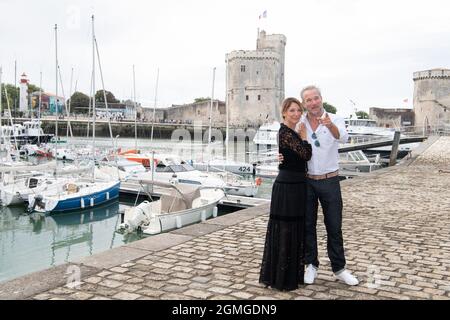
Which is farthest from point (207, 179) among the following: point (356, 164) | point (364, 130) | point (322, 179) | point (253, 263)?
point (364, 130)

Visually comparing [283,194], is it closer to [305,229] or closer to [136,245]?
[305,229]

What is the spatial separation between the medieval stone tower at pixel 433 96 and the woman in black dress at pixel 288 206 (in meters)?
61.9

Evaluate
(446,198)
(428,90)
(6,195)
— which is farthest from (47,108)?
(446,198)

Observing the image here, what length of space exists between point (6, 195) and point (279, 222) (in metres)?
16.8

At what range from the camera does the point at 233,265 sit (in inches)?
180

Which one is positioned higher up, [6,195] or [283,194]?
[283,194]

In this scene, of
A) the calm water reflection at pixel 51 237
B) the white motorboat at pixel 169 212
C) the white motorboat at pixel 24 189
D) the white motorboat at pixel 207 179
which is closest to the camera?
the calm water reflection at pixel 51 237

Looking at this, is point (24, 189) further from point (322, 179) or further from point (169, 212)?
point (322, 179)

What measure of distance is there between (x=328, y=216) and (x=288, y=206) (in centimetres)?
47

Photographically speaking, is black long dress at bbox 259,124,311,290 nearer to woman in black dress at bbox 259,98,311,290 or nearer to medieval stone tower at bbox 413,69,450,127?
woman in black dress at bbox 259,98,311,290

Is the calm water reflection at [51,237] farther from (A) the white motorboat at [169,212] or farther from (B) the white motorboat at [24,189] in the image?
(A) the white motorboat at [169,212]

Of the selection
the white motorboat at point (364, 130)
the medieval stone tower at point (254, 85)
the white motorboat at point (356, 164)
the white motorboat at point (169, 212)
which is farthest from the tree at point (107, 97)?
the white motorboat at point (169, 212)

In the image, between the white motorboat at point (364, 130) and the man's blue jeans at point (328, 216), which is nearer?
the man's blue jeans at point (328, 216)

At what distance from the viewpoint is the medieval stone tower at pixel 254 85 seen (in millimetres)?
67875
